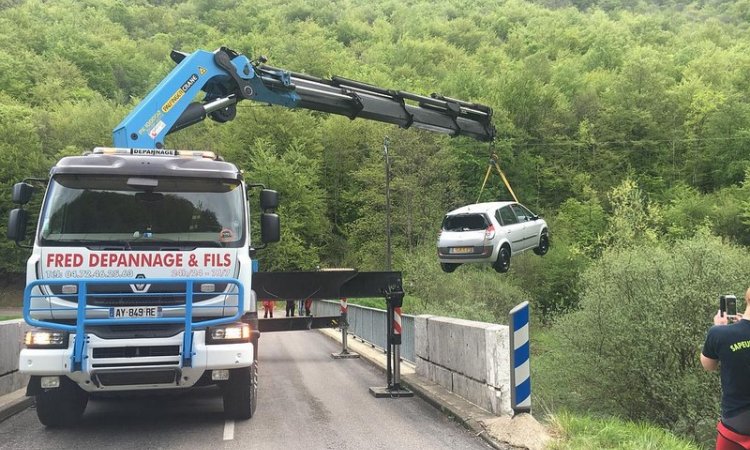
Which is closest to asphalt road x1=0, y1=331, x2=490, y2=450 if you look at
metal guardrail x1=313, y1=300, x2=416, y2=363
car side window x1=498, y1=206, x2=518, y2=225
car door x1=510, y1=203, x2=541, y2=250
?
metal guardrail x1=313, y1=300, x2=416, y2=363

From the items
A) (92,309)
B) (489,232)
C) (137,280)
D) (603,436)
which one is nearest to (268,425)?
(137,280)

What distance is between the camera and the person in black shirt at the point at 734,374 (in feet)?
14.9

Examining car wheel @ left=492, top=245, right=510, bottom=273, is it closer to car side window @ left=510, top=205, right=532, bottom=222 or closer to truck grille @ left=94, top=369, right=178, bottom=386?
car side window @ left=510, top=205, right=532, bottom=222

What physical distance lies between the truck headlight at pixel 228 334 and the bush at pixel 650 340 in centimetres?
872

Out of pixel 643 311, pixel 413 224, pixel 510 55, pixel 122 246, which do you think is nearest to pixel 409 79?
pixel 510 55

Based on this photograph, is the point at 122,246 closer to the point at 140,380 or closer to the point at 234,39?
the point at 140,380

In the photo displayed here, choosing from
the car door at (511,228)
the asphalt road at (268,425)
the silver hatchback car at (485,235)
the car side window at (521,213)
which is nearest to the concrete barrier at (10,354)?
the asphalt road at (268,425)

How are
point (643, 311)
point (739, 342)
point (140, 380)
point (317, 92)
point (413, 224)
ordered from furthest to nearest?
point (413, 224) → point (643, 311) → point (317, 92) → point (140, 380) → point (739, 342)

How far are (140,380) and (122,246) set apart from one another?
160 centimetres

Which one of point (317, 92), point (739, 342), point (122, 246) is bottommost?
point (739, 342)

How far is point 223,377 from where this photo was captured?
7562 mm

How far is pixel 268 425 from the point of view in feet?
27.2

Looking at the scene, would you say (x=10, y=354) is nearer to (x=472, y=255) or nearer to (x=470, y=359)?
(x=470, y=359)

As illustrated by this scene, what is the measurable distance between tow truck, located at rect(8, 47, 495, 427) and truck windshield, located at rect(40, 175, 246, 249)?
0.01 m
